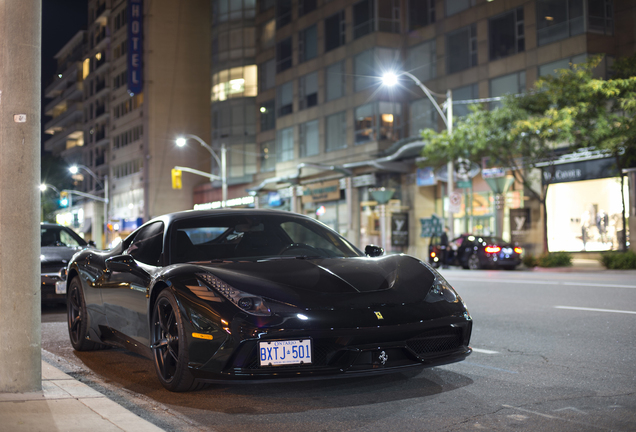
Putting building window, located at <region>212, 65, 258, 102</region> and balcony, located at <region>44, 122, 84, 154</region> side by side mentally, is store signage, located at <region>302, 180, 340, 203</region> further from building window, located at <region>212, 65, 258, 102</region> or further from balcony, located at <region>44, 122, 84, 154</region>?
balcony, located at <region>44, 122, 84, 154</region>

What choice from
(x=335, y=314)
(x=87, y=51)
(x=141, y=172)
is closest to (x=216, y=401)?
(x=335, y=314)

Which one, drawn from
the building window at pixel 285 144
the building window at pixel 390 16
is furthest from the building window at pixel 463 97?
the building window at pixel 285 144

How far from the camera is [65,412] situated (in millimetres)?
4344

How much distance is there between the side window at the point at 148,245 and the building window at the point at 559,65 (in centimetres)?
2705

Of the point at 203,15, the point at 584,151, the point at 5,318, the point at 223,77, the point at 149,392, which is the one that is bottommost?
the point at 149,392

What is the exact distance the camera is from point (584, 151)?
95.5ft

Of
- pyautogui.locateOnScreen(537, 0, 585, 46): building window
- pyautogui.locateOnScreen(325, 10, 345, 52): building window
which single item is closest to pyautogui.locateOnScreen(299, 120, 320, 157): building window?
pyautogui.locateOnScreen(325, 10, 345, 52): building window

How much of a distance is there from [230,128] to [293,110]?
38.4 feet

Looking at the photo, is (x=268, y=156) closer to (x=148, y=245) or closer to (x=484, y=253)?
(x=484, y=253)

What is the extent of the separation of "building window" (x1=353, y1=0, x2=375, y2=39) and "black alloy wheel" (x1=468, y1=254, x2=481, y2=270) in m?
17.9

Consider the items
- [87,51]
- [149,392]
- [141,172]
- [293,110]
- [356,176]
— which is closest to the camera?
[149,392]

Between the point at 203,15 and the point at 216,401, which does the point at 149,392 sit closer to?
the point at 216,401

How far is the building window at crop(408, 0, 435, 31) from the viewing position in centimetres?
3869

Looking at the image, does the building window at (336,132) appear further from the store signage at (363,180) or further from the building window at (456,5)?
the building window at (456,5)
